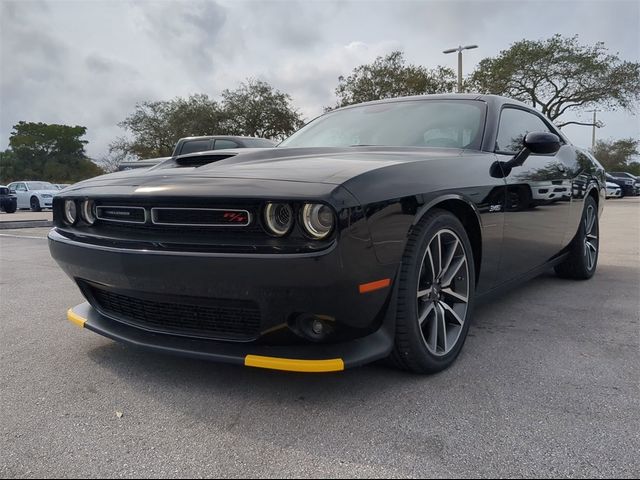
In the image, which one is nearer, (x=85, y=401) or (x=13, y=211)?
(x=85, y=401)

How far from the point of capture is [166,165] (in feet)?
9.02

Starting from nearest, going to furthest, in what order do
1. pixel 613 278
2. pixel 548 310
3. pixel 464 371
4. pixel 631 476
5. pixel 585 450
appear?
pixel 631 476, pixel 585 450, pixel 464 371, pixel 548 310, pixel 613 278

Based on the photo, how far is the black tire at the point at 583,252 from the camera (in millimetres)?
4172

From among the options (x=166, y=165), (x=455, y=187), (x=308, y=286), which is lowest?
(x=308, y=286)

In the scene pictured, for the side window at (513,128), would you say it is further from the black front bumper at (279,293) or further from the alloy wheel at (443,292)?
the black front bumper at (279,293)

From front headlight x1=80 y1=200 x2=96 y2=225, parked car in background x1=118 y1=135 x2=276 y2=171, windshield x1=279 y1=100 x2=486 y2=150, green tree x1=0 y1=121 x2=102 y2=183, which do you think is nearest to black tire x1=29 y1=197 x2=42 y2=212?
parked car in background x1=118 y1=135 x2=276 y2=171

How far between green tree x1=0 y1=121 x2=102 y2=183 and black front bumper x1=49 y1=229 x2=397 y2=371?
188 ft

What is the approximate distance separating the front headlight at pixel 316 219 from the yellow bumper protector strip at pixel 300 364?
45cm

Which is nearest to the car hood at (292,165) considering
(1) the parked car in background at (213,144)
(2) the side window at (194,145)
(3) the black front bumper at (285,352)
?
(3) the black front bumper at (285,352)

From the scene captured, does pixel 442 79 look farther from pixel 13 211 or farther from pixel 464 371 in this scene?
pixel 464 371

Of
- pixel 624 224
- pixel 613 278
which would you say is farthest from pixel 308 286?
pixel 624 224

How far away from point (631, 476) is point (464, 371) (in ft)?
2.77

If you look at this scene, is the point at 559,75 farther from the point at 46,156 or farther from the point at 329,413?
the point at 46,156

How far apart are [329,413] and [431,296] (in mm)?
713
